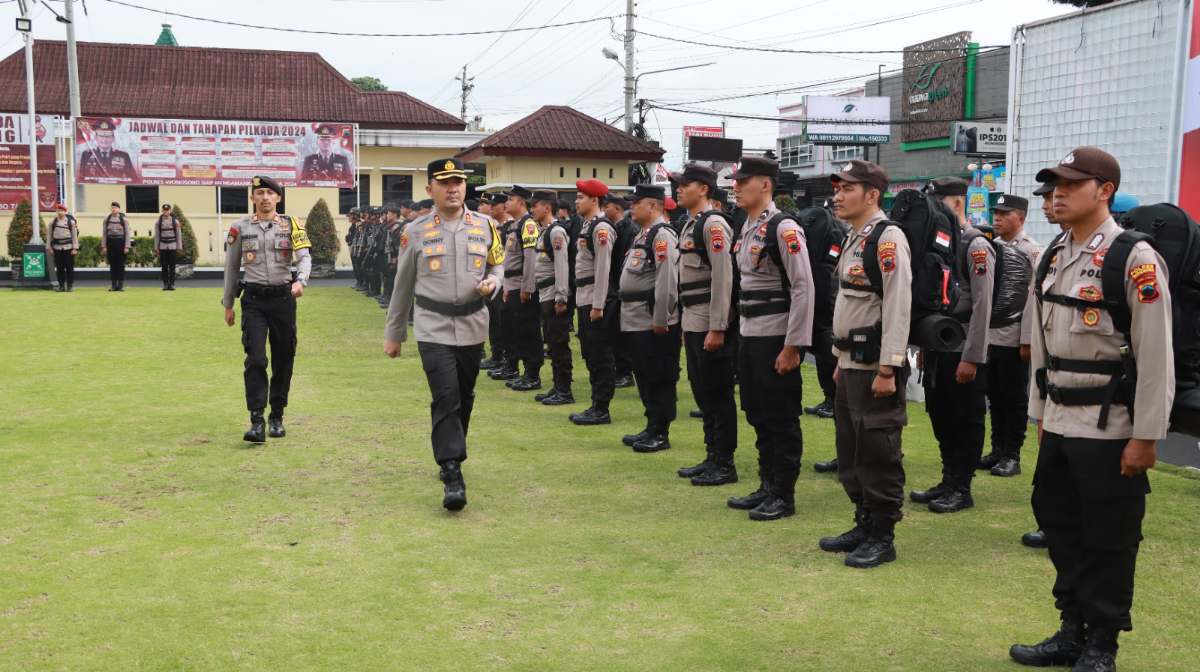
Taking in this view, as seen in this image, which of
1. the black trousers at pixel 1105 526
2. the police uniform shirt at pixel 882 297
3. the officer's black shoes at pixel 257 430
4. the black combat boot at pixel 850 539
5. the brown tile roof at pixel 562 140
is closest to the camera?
the black trousers at pixel 1105 526

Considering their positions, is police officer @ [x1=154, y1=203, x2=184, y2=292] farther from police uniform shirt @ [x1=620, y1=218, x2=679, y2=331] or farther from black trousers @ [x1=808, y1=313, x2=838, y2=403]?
black trousers @ [x1=808, y1=313, x2=838, y2=403]

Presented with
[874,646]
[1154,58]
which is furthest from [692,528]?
[1154,58]

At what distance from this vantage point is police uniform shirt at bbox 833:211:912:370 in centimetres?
529

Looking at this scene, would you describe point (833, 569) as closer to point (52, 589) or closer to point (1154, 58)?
point (52, 589)

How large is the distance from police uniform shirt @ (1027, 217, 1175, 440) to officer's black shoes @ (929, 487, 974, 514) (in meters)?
Answer: 2.50

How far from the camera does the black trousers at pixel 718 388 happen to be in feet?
24.2

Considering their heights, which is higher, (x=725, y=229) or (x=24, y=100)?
(x=24, y=100)

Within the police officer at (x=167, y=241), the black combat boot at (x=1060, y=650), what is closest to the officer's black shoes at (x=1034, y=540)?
the black combat boot at (x=1060, y=650)

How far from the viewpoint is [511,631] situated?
→ 15.0ft

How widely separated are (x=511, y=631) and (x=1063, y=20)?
28.6 feet

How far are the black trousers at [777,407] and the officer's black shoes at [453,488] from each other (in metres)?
1.82

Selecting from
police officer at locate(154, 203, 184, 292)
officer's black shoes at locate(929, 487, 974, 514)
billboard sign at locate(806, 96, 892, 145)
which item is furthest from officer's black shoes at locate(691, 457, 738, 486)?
billboard sign at locate(806, 96, 892, 145)

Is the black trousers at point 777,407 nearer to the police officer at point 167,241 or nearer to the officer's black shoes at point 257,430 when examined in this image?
the officer's black shoes at point 257,430

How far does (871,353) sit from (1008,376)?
9.35 feet
